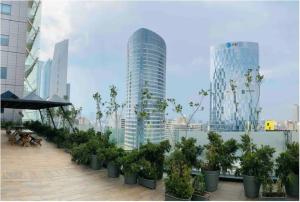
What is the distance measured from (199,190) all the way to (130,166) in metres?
1.49

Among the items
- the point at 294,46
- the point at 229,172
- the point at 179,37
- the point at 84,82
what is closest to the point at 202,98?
the point at 229,172

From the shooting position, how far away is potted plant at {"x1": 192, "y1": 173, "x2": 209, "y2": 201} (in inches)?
187

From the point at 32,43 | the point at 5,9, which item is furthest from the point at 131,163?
the point at 32,43

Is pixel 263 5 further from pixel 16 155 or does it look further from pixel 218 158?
pixel 16 155

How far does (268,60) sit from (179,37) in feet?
15.0

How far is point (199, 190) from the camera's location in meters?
4.93

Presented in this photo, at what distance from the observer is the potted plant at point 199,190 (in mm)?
4754

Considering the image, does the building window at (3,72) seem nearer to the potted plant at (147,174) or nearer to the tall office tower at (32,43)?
the tall office tower at (32,43)

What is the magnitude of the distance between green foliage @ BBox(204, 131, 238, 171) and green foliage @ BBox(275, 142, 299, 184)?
85 cm

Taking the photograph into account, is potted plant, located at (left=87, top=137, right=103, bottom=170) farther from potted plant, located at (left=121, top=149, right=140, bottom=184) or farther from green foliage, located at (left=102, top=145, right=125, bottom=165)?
potted plant, located at (left=121, top=149, right=140, bottom=184)

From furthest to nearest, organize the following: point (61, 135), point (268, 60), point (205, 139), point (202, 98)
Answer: point (61, 135) < point (268, 60) < point (202, 98) < point (205, 139)

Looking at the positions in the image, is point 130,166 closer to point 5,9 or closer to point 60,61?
point 5,9

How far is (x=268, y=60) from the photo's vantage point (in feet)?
28.9

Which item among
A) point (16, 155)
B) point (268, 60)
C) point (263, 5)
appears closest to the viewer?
point (263, 5)
